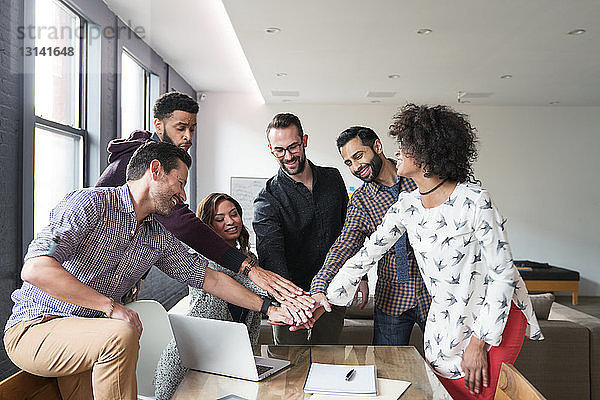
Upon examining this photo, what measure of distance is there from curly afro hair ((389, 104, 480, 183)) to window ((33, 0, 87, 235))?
7.71ft

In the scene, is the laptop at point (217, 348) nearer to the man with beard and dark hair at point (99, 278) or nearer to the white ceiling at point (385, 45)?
the man with beard and dark hair at point (99, 278)

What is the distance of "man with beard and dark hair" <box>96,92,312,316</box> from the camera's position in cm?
253

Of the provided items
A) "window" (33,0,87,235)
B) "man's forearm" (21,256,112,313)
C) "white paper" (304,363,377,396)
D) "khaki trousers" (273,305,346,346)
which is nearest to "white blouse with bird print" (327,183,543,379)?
"white paper" (304,363,377,396)

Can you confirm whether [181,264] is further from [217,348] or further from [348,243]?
[348,243]

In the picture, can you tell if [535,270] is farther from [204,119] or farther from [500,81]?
[204,119]

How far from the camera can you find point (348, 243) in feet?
8.70

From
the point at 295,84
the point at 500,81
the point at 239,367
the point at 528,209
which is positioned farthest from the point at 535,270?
the point at 239,367

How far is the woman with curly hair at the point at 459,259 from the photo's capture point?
6.48ft

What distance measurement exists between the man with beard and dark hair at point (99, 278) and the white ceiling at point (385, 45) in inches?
97.2

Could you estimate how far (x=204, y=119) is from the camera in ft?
29.1

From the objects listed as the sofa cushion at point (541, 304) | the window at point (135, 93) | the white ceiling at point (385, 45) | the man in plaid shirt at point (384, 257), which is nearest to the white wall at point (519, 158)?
the white ceiling at point (385, 45)

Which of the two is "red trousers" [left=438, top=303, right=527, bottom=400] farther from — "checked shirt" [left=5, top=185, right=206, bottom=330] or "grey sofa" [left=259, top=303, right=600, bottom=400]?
"grey sofa" [left=259, top=303, right=600, bottom=400]

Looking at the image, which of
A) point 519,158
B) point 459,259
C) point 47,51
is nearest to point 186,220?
point 459,259

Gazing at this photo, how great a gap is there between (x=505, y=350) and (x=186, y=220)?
143cm
